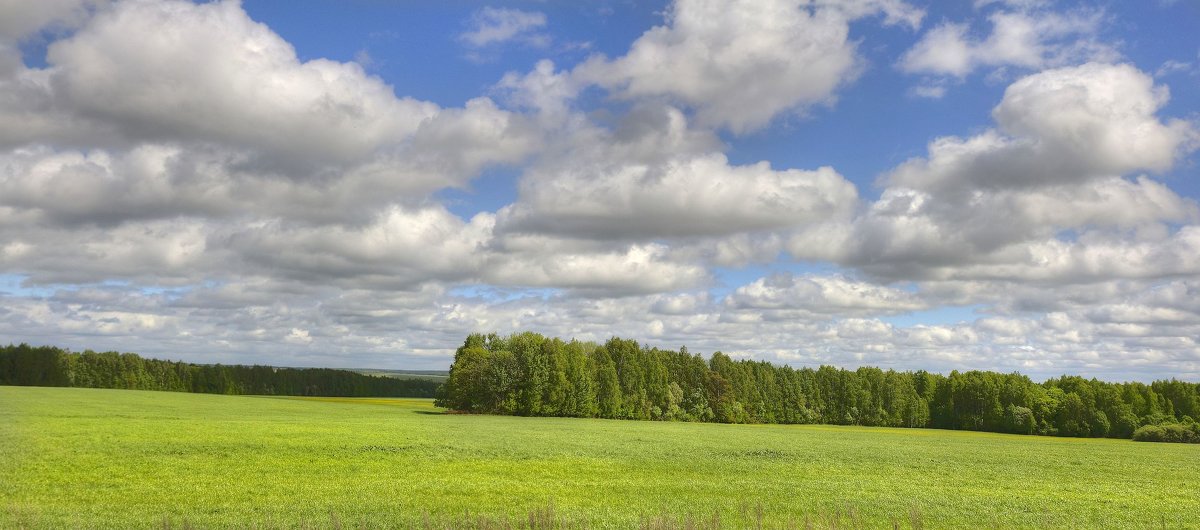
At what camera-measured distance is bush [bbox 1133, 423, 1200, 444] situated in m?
99.1

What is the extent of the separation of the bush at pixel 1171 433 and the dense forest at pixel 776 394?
14cm

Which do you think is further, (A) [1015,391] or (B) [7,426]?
(A) [1015,391]

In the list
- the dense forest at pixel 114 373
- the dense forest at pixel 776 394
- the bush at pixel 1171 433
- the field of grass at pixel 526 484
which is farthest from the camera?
the dense forest at pixel 114 373

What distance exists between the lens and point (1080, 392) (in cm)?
12412

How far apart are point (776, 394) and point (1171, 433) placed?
64670 mm

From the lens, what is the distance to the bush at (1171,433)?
325 ft

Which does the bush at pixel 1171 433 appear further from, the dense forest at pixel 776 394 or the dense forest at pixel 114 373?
the dense forest at pixel 114 373

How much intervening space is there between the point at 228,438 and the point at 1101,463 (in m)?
54.2

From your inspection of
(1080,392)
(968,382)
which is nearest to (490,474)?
(1080,392)

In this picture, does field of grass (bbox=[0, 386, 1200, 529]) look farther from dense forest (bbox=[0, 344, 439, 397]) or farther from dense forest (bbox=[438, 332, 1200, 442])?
dense forest (bbox=[0, 344, 439, 397])

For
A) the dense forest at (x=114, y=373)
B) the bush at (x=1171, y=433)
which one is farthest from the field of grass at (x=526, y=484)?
the dense forest at (x=114, y=373)

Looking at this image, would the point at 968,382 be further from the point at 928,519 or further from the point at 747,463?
the point at 928,519

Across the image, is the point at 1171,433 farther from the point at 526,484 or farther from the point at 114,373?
the point at 114,373

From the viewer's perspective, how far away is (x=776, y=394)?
15038 centimetres
